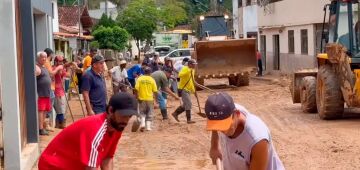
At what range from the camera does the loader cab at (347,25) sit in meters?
14.7

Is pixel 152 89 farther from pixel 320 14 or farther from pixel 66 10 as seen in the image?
pixel 66 10

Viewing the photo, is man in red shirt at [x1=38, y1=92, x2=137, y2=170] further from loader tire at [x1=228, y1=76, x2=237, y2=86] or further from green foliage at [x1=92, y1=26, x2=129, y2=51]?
green foliage at [x1=92, y1=26, x2=129, y2=51]

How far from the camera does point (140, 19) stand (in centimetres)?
5597

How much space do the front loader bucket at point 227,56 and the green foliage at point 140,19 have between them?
3048 cm

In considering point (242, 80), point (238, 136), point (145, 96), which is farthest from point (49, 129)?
point (242, 80)

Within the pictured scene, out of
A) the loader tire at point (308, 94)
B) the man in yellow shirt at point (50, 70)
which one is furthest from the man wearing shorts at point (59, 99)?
the loader tire at point (308, 94)

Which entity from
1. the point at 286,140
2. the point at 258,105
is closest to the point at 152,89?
the point at 286,140

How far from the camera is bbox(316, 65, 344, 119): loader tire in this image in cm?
1463

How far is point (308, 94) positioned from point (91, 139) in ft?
40.1

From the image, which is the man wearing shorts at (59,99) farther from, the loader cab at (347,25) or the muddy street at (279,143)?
the loader cab at (347,25)

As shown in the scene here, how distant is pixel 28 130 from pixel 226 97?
6632 millimetres

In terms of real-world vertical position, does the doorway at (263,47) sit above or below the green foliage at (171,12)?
below

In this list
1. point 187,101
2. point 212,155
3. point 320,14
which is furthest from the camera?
point 320,14

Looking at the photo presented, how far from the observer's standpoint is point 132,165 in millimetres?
10602
